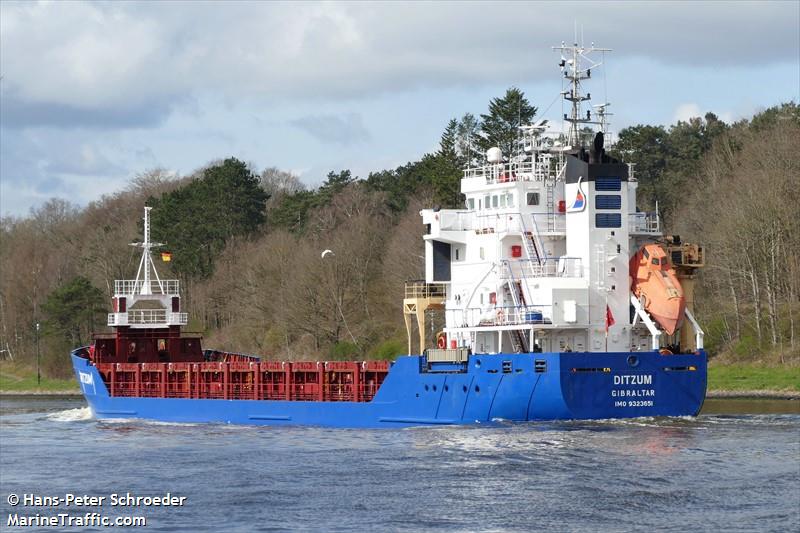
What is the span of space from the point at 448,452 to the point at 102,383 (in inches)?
949

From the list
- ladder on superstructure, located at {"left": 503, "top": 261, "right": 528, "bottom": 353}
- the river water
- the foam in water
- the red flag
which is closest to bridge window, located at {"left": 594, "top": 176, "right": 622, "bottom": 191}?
the red flag

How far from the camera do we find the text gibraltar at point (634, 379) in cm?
3794

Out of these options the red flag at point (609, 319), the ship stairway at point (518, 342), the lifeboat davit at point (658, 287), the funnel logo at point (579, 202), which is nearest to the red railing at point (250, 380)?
the ship stairway at point (518, 342)

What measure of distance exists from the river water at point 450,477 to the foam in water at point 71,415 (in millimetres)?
11932

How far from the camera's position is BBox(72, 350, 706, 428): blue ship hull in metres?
37.7

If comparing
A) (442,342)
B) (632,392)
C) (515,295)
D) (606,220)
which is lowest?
(632,392)

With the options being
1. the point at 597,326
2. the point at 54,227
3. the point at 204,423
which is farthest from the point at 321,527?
the point at 54,227

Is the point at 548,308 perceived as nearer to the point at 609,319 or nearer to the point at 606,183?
the point at 609,319

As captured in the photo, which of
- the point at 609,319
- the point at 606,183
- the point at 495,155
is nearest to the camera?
the point at 606,183

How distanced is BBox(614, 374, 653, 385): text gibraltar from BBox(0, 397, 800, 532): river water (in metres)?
1.13

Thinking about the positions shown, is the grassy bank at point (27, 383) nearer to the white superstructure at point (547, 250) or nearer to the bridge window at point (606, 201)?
the white superstructure at point (547, 250)

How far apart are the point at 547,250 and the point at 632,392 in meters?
5.54

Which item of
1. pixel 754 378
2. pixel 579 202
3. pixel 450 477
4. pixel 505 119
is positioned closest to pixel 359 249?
pixel 505 119

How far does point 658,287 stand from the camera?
39.1 metres
